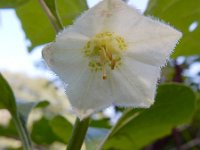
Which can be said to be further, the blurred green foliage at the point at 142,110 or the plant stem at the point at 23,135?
the blurred green foliage at the point at 142,110

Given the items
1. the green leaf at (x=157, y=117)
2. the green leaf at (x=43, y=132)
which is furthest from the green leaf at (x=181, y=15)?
the green leaf at (x=43, y=132)

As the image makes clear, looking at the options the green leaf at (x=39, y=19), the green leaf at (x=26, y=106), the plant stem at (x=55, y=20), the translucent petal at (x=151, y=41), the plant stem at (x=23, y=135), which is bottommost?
the green leaf at (x=26, y=106)

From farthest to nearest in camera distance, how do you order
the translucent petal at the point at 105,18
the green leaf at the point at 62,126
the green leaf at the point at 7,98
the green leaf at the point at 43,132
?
the green leaf at the point at 43,132, the green leaf at the point at 62,126, the green leaf at the point at 7,98, the translucent petal at the point at 105,18

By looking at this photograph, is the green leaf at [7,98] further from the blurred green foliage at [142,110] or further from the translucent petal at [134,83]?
the translucent petal at [134,83]

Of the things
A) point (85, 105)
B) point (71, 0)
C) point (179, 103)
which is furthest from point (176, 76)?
point (85, 105)

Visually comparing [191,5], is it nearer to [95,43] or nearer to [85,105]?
[95,43]

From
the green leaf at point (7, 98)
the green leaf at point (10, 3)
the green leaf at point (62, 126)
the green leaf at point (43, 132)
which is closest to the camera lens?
the green leaf at point (10, 3)

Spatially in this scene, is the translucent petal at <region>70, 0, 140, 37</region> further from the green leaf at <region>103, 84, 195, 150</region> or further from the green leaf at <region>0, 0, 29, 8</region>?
the green leaf at <region>103, 84, 195, 150</region>
